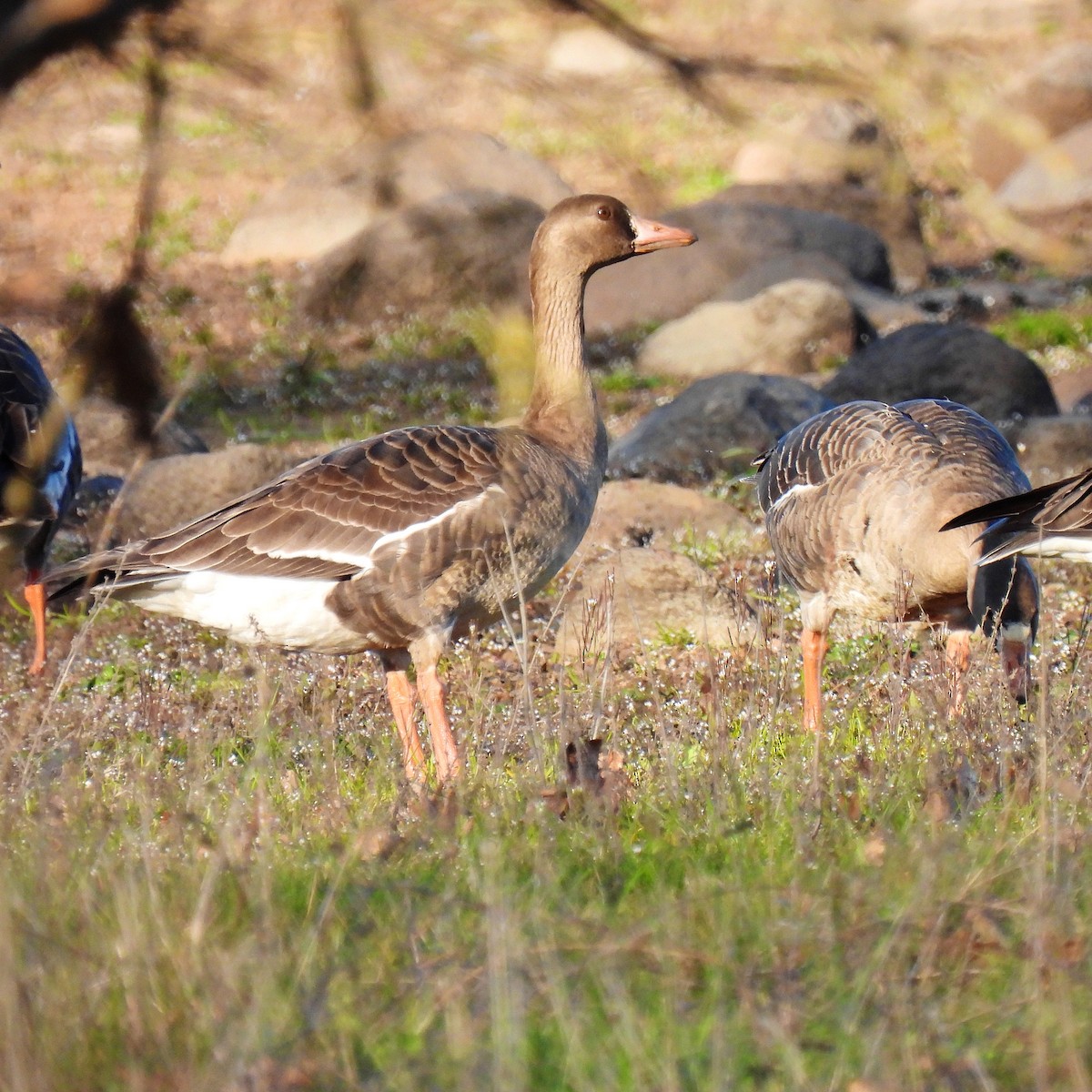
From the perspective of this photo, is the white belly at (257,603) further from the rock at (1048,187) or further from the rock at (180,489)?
the rock at (1048,187)

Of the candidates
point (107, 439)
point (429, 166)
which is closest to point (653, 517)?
point (107, 439)

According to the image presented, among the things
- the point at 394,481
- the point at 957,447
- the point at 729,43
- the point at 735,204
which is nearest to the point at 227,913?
the point at 729,43

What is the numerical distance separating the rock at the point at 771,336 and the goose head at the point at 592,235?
29.5ft

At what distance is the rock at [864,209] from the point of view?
21.3 m

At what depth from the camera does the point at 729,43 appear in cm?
287

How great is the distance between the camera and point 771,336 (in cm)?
1681

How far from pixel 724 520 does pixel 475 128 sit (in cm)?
775

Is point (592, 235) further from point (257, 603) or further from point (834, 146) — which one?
point (834, 146)

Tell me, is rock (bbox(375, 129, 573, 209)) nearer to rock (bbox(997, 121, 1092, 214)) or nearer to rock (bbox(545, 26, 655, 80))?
rock (bbox(545, 26, 655, 80))

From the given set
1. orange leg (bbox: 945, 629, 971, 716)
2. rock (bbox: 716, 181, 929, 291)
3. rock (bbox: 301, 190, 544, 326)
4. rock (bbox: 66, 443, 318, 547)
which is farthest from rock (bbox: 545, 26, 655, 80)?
rock (bbox: 716, 181, 929, 291)

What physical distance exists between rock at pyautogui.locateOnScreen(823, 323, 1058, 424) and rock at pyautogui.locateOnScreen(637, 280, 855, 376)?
9.79 feet

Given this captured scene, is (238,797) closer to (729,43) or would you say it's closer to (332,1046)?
(332,1046)

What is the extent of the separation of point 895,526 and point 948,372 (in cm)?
655

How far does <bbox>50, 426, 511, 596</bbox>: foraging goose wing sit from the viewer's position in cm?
686
